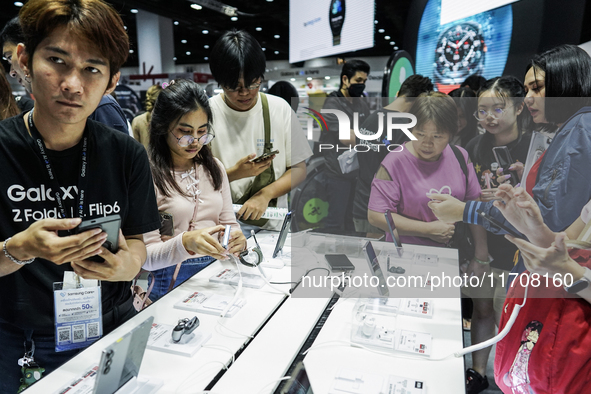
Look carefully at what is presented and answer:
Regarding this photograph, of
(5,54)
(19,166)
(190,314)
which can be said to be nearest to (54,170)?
(19,166)

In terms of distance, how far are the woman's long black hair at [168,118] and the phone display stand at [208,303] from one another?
0.51 metres

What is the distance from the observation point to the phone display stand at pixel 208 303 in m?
1.41

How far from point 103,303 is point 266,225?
4.18ft

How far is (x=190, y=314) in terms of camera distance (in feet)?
4.57

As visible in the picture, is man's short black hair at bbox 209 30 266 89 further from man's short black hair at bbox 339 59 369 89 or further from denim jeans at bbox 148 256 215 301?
man's short black hair at bbox 339 59 369 89

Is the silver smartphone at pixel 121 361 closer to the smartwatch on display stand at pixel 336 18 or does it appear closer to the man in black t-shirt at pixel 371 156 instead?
the man in black t-shirt at pixel 371 156

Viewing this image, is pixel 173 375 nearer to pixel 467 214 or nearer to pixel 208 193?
pixel 208 193

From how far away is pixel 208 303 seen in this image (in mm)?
1458

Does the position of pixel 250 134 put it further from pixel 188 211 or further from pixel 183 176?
pixel 188 211

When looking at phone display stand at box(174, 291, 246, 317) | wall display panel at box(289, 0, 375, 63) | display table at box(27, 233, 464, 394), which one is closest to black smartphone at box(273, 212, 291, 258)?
display table at box(27, 233, 464, 394)

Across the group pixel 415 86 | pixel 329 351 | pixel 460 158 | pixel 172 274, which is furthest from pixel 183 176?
pixel 415 86

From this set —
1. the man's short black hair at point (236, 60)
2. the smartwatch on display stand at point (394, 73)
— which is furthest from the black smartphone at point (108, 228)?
the smartwatch on display stand at point (394, 73)

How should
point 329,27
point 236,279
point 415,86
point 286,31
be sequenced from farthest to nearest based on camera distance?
point 286,31, point 329,27, point 415,86, point 236,279

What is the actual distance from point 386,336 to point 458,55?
4658 mm
